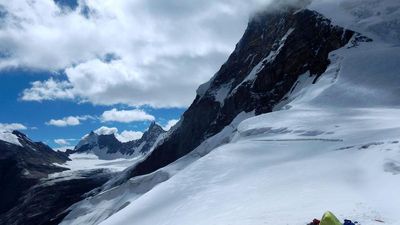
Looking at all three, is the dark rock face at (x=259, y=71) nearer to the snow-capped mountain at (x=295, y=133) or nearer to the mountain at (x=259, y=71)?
the mountain at (x=259, y=71)

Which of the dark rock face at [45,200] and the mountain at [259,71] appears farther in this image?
the dark rock face at [45,200]

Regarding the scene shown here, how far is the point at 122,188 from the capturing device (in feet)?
334

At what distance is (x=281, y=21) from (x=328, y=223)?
90593mm

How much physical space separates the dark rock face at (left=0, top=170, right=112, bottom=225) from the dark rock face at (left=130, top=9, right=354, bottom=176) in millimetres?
39865

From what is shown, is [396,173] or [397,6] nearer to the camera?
[396,173]

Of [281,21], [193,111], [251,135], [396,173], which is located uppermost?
[281,21]

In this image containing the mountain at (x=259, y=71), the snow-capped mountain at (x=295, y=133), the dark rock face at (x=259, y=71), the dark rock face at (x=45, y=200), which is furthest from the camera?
the dark rock face at (x=45, y=200)

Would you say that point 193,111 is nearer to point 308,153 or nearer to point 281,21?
point 281,21

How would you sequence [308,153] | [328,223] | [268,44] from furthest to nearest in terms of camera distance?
[268,44] → [308,153] → [328,223]

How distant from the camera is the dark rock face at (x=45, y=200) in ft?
538

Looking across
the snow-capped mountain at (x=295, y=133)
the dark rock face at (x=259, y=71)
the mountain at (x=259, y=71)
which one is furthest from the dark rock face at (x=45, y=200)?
the snow-capped mountain at (x=295, y=133)

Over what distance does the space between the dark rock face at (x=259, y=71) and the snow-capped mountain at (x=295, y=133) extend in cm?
28

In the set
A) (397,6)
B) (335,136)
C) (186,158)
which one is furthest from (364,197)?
(186,158)

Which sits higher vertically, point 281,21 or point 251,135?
point 281,21
